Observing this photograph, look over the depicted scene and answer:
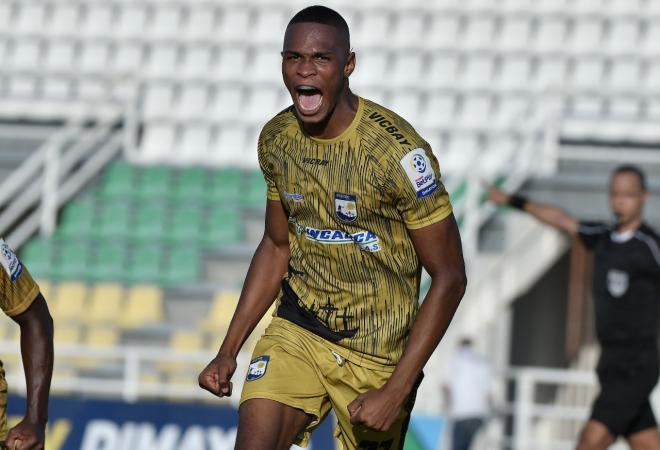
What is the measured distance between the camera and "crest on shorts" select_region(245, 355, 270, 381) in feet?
18.3

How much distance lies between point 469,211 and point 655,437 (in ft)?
15.4

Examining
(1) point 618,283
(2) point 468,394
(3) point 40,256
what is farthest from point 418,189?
(3) point 40,256

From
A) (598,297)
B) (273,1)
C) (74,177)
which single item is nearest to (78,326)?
(74,177)

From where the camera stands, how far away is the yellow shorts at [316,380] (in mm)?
5566

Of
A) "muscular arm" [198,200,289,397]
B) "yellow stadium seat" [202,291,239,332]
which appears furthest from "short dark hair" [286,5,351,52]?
"yellow stadium seat" [202,291,239,332]

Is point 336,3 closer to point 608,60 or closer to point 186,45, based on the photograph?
point 186,45

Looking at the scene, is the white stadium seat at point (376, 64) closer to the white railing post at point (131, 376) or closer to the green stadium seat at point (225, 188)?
the green stadium seat at point (225, 188)

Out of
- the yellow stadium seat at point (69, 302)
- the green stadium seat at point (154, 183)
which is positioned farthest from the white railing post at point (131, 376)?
the green stadium seat at point (154, 183)

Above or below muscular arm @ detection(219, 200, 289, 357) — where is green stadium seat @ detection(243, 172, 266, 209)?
above

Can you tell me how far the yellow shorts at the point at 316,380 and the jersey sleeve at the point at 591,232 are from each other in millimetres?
4375

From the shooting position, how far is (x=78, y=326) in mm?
14375

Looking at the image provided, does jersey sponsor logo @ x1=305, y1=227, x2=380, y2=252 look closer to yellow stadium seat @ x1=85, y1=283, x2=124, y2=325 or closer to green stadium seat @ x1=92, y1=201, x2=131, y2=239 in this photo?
yellow stadium seat @ x1=85, y1=283, x2=124, y2=325

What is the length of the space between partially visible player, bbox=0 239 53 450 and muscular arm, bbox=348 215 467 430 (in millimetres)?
1049

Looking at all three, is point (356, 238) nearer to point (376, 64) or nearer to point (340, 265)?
point (340, 265)
